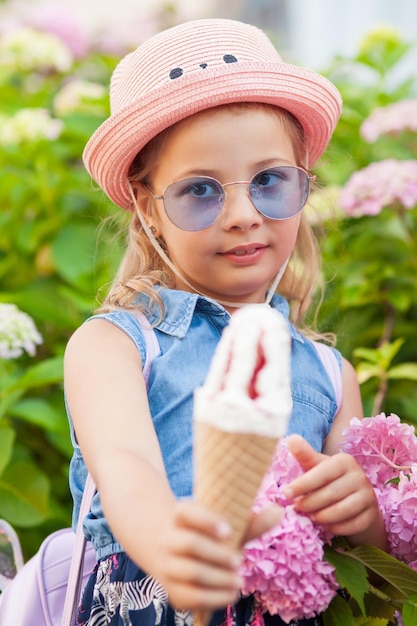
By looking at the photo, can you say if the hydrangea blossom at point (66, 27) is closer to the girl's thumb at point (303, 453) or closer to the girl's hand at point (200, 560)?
the girl's thumb at point (303, 453)

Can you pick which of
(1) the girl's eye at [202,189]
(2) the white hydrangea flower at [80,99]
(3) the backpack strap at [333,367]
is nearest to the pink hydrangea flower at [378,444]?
(3) the backpack strap at [333,367]

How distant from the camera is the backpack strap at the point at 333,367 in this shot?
1.87m

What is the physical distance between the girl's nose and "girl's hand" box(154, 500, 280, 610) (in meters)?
0.74

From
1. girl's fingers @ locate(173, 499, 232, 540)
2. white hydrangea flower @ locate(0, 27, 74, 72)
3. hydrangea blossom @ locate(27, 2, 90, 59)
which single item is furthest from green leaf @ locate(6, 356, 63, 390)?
hydrangea blossom @ locate(27, 2, 90, 59)

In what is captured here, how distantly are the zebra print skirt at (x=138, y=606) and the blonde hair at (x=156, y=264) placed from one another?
46 centimetres

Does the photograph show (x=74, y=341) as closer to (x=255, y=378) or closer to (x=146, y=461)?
(x=146, y=461)

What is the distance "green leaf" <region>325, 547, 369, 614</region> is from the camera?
4.73 feet

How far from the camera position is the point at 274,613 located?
57.3 inches

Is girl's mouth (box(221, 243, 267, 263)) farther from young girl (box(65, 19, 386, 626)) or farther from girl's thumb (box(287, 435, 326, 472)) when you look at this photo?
girl's thumb (box(287, 435, 326, 472))

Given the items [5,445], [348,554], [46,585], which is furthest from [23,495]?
[348,554]

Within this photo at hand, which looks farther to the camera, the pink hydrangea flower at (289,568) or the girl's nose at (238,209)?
the girl's nose at (238,209)

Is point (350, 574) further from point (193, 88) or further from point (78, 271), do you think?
point (78, 271)

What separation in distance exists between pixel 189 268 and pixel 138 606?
0.60 m

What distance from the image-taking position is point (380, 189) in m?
2.85
